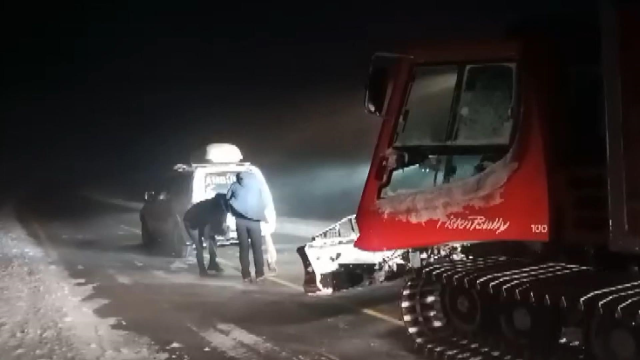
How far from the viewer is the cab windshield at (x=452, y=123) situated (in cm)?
710

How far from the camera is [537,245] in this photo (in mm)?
7391

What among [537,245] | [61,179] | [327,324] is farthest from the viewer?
[61,179]

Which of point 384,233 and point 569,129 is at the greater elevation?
point 569,129

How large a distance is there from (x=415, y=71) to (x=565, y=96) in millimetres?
1249

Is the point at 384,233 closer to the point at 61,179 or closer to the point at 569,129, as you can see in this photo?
the point at 569,129

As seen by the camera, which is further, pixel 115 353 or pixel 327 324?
pixel 327 324

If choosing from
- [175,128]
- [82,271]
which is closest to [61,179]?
[175,128]

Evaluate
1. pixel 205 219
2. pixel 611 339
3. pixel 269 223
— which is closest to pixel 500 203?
pixel 611 339

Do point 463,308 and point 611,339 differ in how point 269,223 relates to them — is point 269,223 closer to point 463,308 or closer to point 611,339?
point 463,308

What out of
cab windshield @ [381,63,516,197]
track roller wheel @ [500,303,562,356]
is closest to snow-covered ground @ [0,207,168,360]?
cab windshield @ [381,63,516,197]

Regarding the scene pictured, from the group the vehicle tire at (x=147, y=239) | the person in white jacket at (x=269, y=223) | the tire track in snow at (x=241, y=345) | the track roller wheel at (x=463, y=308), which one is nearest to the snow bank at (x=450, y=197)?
the track roller wheel at (x=463, y=308)

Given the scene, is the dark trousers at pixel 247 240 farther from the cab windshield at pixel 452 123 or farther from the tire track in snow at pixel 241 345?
the cab windshield at pixel 452 123

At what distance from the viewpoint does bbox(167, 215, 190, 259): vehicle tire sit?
605 inches

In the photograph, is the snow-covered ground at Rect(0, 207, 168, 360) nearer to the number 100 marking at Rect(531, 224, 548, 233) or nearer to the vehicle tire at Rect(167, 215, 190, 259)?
the vehicle tire at Rect(167, 215, 190, 259)
